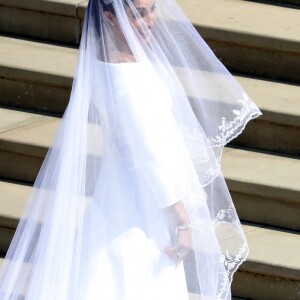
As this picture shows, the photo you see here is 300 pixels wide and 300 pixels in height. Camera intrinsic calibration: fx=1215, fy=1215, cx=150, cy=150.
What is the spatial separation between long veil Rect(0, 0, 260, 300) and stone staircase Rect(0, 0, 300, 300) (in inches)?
42.6

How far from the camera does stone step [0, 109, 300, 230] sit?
5.91 metres

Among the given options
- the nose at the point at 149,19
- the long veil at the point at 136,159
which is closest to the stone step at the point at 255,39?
the long veil at the point at 136,159

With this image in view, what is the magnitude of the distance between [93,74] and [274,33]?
2163 millimetres

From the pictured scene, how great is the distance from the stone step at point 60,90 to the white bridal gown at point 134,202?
1739mm

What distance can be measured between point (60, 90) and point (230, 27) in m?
0.98

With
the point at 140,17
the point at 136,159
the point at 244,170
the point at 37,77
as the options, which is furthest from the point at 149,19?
the point at 37,77

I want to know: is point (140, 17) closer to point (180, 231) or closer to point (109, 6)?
point (109, 6)

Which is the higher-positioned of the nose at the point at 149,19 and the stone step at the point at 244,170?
the stone step at the point at 244,170

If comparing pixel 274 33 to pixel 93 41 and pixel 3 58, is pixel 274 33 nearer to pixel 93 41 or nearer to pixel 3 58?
pixel 3 58

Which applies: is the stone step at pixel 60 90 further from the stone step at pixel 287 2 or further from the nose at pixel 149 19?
the nose at pixel 149 19

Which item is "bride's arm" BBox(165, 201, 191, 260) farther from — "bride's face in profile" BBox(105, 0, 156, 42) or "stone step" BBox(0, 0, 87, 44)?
"stone step" BBox(0, 0, 87, 44)

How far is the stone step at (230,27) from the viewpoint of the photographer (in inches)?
255

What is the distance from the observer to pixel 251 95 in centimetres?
633

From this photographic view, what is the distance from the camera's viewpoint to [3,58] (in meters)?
6.73
